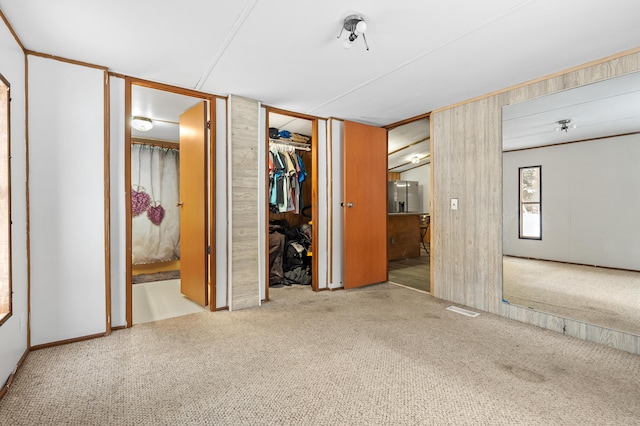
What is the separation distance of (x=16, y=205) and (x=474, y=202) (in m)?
3.77

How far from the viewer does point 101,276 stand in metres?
2.48

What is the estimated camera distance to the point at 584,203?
8.74ft

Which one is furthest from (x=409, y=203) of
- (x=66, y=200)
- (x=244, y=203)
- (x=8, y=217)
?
(x=8, y=217)

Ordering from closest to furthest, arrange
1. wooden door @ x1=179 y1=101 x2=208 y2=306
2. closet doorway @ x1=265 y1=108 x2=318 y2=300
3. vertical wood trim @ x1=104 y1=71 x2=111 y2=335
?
vertical wood trim @ x1=104 y1=71 x2=111 y2=335 → wooden door @ x1=179 y1=101 x2=208 y2=306 → closet doorway @ x1=265 y1=108 x2=318 y2=300

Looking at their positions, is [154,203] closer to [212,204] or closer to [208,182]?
[208,182]

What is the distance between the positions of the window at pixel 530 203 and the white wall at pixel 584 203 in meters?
0.04

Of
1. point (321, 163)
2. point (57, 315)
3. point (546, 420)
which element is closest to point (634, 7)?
point (546, 420)

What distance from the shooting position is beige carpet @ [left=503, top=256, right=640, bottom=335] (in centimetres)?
237

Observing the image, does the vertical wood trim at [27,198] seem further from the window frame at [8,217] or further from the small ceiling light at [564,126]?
the small ceiling light at [564,126]

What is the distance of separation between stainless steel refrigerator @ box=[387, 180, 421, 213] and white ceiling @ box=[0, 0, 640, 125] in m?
4.40

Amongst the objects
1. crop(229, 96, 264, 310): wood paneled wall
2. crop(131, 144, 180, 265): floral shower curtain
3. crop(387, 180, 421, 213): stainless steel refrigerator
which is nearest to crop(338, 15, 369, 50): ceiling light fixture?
crop(229, 96, 264, 310): wood paneled wall

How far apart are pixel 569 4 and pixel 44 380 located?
146 inches

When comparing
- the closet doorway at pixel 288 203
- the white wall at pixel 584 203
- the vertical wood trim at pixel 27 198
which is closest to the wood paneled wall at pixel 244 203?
the closet doorway at pixel 288 203

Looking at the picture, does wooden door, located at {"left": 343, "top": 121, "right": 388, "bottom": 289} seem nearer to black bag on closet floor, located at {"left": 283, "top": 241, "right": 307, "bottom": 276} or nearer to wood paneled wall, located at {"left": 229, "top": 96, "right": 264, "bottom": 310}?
black bag on closet floor, located at {"left": 283, "top": 241, "right": 307, "bottom": 276}
